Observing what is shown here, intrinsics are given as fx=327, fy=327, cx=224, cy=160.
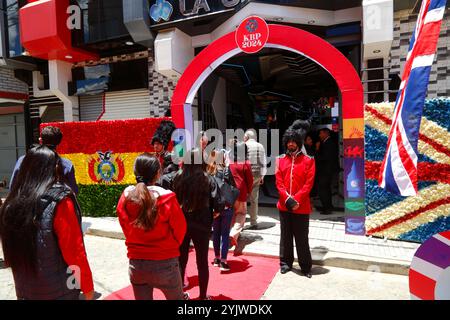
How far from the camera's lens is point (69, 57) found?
9414mm

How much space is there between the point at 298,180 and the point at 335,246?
1.49 m

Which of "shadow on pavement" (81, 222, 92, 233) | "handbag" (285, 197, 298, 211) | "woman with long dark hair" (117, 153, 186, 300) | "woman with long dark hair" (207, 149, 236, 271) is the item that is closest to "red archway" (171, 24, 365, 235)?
"handbag" (285, 197, 298, 211)

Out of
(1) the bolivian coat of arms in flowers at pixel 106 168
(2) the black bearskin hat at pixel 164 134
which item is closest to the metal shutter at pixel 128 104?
(1) the bolivian coat of arms in flowers at pixel 106 168

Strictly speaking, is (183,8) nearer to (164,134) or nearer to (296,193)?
(164,134)

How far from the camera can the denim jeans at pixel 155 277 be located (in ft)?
7.50

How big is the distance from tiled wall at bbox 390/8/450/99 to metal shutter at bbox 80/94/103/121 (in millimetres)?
7835

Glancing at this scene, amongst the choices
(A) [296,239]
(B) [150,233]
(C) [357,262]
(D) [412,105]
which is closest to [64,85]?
(A) [296,239]

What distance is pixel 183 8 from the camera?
279 inches

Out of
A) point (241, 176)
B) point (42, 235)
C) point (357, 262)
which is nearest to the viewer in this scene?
point (42, 235)

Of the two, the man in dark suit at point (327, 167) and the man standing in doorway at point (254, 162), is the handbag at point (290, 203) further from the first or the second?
the man in dark suit at point (327, 167)

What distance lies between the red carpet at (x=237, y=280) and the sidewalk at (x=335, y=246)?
251mm

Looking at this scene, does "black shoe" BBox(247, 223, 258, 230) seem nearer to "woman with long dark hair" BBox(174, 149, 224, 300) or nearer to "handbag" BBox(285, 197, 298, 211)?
"handbag" BBox(285, 197, 298, 211)
